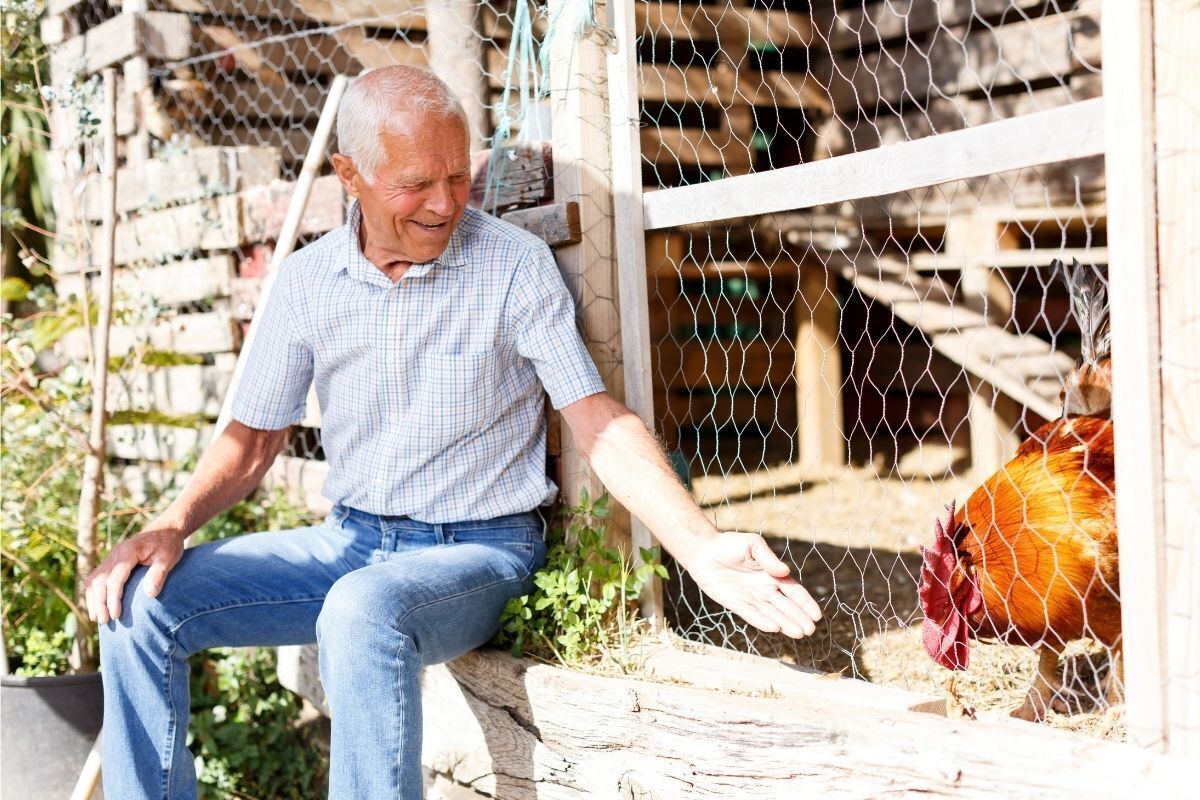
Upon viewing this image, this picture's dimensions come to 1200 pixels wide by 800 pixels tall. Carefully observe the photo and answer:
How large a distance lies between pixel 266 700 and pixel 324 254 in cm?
146

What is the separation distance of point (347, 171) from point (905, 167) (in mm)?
1080

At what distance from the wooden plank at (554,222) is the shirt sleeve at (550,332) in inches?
4.4

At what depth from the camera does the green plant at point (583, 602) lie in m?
2.20

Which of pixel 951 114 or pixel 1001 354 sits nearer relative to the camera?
pixel 1001 354

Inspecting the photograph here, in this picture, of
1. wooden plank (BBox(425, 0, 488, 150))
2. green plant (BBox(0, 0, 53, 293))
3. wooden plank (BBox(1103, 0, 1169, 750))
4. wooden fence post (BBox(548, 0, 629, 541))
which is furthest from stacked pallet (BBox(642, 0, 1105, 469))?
green plant (BBox(0, 0, 53, 293))

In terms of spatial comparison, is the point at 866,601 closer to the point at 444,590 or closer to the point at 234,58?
the point at 444,590

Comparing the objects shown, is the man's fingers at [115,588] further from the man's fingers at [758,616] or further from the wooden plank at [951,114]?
the wooden plank at [951,114]

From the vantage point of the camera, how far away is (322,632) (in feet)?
6.32

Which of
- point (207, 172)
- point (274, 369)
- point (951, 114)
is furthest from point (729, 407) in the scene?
point (274, 369)

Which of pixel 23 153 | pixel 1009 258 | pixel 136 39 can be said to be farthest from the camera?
pixel 23 153

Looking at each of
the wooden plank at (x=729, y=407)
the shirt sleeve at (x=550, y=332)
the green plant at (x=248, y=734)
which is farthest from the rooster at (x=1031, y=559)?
the wooden plank at (x=729, y=407)

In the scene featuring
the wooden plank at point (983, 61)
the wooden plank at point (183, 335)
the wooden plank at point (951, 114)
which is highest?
the wooden plank at point (983, 61)

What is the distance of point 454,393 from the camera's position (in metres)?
2.18

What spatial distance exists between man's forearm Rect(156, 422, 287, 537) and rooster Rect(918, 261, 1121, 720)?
1402 mm
